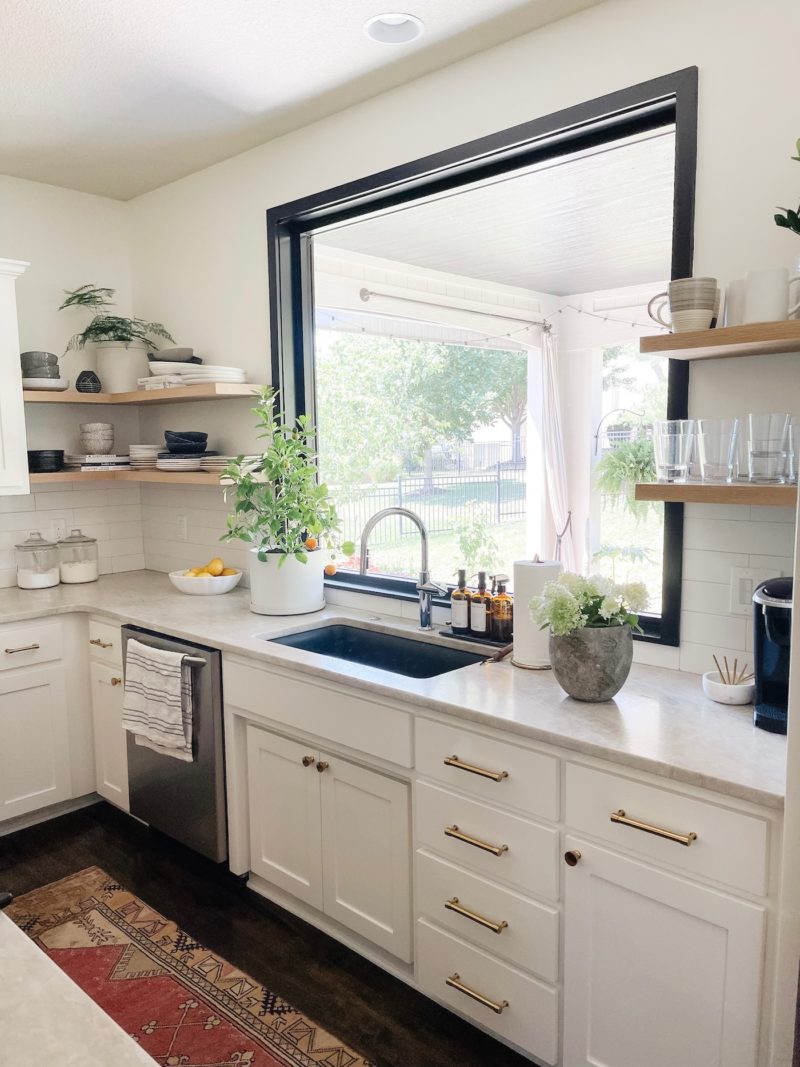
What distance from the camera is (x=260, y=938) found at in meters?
2.45

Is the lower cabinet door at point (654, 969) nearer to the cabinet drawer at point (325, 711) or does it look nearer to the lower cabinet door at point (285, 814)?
the cabinet drawer at point (325, 711)

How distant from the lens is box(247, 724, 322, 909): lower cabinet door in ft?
7.86

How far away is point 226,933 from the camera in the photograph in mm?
2482

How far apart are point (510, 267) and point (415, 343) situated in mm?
436

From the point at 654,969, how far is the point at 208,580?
223 centimetres

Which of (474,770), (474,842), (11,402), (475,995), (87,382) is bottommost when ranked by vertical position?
(475,995)

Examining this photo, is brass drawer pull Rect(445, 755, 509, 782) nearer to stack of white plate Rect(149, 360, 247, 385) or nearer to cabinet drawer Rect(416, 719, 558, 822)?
cabinet drawer Rect(416, 719, 558, 822)

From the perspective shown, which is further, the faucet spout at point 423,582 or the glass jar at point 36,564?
the glass jar at point 36,564

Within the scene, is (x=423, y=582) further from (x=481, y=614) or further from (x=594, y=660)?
(x=594, y=660)

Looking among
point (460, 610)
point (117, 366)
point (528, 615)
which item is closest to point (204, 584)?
point (117, 366)

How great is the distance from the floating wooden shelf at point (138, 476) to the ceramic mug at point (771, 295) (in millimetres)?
1996

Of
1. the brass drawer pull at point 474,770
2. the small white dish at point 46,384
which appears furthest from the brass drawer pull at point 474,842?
the small white dish at point 46,384

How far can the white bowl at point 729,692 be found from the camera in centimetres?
186

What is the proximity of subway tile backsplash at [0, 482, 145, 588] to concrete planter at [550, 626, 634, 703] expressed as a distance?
265 cm
